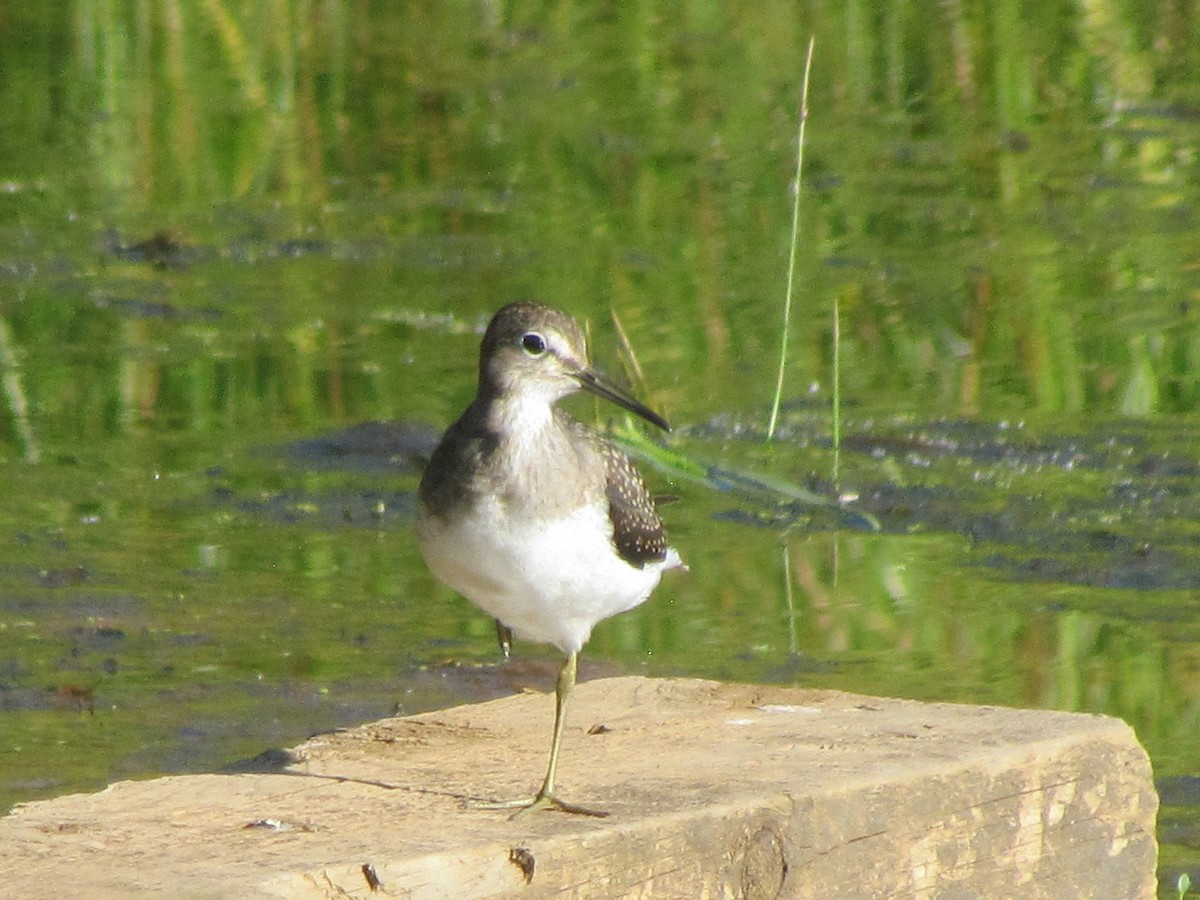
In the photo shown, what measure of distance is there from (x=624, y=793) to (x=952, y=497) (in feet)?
10.7

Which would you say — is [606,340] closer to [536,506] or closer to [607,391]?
[607,391]

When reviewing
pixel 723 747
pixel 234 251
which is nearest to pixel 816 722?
pixel 723 747

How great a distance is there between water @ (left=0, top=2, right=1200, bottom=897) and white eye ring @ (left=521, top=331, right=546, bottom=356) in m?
1.25

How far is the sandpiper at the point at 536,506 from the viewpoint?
3.99 meters

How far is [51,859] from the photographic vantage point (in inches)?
129

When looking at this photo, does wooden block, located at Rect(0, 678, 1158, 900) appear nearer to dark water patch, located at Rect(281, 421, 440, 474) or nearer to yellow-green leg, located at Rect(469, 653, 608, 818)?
yellow-green leg, located at Rect(469, 653, 608, 818)

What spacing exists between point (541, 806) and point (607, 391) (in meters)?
1.11

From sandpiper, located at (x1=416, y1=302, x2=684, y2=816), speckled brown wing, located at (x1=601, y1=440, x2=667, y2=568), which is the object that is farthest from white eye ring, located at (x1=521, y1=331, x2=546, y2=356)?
speckled brown wing, located at (x1=601, y1=440, x2=667, y2=568)

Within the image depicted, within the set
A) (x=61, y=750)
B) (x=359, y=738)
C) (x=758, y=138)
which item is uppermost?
(x=758, y=138)

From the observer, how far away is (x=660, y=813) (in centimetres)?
342

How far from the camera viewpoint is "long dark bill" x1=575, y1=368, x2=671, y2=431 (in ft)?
14.3

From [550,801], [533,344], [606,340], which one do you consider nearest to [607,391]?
[533,344]

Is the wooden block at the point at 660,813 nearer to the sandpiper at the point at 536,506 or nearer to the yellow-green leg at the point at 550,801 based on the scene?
the yellow-green leg at the point at 550,801

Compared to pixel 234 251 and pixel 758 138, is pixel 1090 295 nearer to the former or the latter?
pixel 758 138
